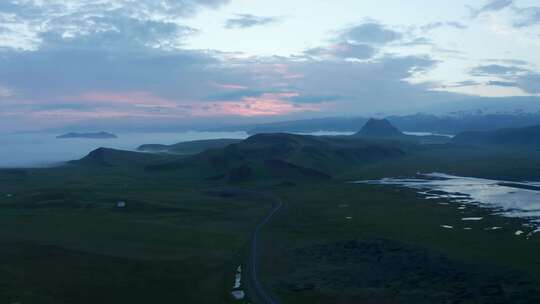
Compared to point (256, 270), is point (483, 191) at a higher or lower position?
higher

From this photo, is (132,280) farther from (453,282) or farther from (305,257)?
(453,282)

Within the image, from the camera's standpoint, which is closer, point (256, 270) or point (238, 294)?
point (238, 294)

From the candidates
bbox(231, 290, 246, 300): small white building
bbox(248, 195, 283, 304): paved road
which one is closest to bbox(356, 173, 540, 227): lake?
bbox(248, 195, 283, 304): paved road

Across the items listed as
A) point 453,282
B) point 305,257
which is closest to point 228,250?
point 305,257

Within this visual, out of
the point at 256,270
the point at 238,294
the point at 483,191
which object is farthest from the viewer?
the point at 483,191

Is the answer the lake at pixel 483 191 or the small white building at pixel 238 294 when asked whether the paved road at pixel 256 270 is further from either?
the lake at pixel 483 191

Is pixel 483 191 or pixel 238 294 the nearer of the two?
pixel 238 294

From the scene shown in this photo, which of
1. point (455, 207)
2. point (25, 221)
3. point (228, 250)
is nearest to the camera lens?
point (228, 250)

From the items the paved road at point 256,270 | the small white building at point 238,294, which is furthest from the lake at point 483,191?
the small white building at point 238,294

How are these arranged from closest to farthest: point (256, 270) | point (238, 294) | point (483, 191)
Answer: point (238, 294), point (256, 270), point (483, 191)

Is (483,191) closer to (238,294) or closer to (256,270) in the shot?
(256,270)

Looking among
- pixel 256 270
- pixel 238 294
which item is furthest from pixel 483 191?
pixel 238 294
